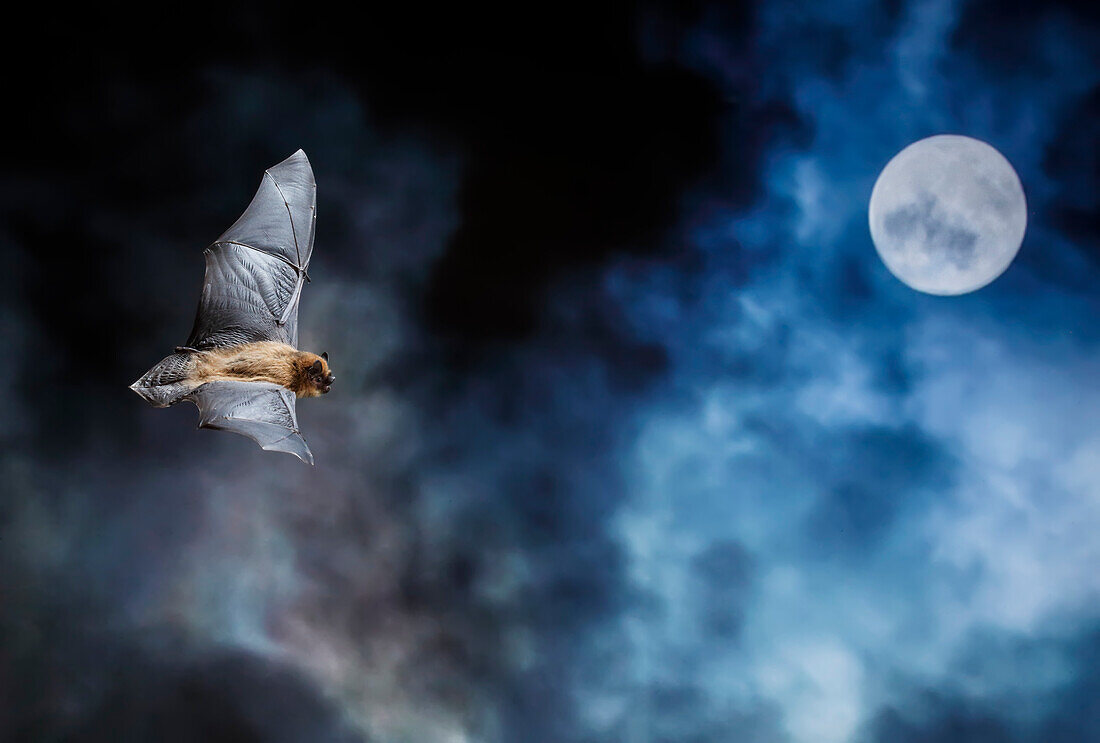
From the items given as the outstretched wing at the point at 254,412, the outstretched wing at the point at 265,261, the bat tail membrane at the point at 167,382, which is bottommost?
the bat tail membrane at the point at 167,382

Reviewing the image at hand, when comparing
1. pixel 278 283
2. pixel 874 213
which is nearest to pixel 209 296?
pixel 278 283

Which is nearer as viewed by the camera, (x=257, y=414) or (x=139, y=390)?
(x=139, y=390)

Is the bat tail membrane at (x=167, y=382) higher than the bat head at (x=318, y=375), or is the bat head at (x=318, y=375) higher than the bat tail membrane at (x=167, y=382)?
the bat head at (x=318, y=375)

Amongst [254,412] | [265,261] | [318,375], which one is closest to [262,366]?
[318,375]

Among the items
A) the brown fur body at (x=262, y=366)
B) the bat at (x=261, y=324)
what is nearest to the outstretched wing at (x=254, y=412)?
the bat at (x=261, y=324)

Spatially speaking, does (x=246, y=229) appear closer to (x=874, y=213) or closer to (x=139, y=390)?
(x=139, y=390)

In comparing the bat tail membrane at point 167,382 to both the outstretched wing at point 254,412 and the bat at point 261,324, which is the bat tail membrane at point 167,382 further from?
the outstretched wing at point 254,412
